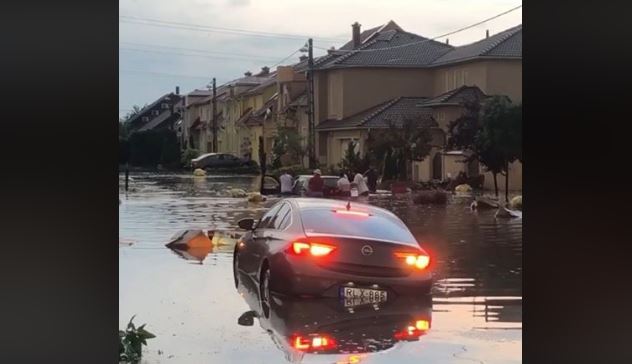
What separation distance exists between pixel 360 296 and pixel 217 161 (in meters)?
1.63

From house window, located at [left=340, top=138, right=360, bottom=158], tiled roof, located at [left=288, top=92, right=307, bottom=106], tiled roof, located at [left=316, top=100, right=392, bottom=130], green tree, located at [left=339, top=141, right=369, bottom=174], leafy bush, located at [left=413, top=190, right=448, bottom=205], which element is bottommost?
leafy bush, located at [left=413, top=190, right=448, bottom=205]

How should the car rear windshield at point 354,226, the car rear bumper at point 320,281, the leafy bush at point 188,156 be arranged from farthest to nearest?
the leafy bush at point 188,156
the car rear windshield at point 354,226
the car rear bumper at point 320,281

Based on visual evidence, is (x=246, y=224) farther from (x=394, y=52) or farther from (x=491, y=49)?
(x=491, y=49)

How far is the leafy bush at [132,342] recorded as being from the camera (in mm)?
5059

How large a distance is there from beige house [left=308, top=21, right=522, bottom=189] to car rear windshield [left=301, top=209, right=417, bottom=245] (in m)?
0.56

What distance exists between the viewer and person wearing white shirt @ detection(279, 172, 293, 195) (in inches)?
253

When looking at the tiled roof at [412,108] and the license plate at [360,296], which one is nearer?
the license plate at [360,296]

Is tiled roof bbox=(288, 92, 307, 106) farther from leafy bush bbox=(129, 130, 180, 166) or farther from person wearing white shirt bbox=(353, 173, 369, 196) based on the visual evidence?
leafy bush bbox=(129, 130, 180, 166)

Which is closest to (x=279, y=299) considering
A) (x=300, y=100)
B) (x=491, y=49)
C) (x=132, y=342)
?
(x=132, y=342)

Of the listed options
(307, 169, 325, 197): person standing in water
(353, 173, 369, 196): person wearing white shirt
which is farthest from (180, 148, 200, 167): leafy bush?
(353, 173, 369, 196): person wearing white shirt

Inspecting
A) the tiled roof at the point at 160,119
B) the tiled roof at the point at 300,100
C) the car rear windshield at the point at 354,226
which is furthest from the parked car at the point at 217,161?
the car rear windshield at the point at 354,226

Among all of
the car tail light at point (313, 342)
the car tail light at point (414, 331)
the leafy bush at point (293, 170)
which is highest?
the leafy bush at point (293, 170)

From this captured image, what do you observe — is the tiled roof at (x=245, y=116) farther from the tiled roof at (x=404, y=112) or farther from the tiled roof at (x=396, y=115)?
the tiled roof at (x=404, y=112)
